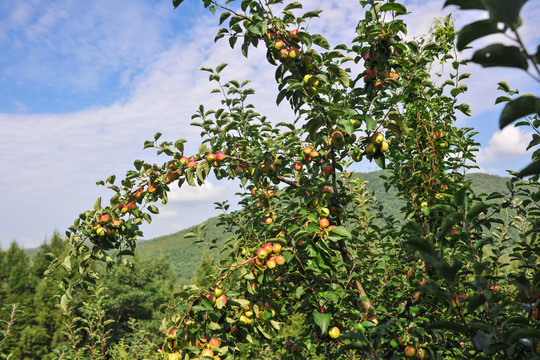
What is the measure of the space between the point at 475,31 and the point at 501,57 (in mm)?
97

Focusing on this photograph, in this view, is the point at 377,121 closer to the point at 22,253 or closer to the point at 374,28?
the point at 374,28

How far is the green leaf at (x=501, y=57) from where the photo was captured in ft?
2.52

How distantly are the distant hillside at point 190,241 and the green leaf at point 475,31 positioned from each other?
78.2 metres

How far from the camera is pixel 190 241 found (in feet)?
304

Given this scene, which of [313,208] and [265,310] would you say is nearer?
[265,310]

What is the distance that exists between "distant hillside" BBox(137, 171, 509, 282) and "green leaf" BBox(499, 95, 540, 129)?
78228mm

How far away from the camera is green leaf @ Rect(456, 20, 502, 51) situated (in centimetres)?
79

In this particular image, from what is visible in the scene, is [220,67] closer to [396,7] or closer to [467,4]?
[396,7]

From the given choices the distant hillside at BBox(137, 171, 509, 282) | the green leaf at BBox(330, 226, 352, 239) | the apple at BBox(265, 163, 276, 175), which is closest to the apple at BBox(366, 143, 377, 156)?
the green leaf at BBox(330, 226, 352, 239)

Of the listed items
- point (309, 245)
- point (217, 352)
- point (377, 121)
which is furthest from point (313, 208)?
point (217, 352)

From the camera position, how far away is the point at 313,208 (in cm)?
252

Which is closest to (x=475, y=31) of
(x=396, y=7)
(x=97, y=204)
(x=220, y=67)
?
(x=396, y=7)

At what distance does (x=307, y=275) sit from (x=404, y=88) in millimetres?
1742

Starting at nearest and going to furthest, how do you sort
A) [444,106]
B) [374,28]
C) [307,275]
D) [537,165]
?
[537,165] → [374,28] → [307,275] → [444,106]
